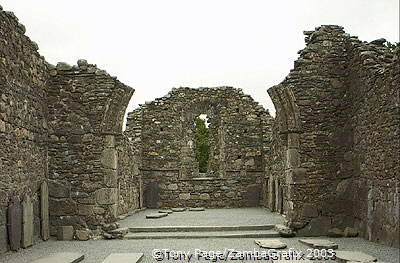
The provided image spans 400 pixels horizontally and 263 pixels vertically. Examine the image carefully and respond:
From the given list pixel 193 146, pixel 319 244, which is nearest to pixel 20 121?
pixel 319 244

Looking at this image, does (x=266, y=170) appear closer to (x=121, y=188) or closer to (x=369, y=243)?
(x=121, y=188)

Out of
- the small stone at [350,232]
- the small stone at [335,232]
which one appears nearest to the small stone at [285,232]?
the small stone at [335,232]

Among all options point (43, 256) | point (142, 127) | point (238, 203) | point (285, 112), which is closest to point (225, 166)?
point (238, 203)

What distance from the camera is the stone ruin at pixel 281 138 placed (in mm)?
8070

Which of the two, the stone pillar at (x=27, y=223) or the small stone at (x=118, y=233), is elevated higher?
the stone pillar at (x=27, y=223)

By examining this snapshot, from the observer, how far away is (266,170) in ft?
53.3

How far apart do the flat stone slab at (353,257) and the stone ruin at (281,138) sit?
1.15 meters

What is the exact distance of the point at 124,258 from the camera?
7.18 metres

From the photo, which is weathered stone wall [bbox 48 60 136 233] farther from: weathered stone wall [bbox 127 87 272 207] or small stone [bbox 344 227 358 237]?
weathered stone wall [bbox 127 87 272 207]

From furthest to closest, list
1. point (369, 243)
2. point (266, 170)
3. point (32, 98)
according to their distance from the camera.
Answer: point (266, 170), point (32, 98), point (369, 243)

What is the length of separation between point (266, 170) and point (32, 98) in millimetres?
9442

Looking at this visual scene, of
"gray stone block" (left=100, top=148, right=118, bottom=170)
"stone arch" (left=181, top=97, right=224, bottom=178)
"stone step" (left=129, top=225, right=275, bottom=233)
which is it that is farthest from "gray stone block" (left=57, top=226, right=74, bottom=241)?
"stone arch" (left=181, top=97, right=224, bottom=178)

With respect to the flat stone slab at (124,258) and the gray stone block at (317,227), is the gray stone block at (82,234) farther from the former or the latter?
the gray stone block at (317,227)

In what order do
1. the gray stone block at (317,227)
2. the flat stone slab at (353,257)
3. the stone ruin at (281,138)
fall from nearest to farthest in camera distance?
the flat stone slab at (353,257), the stone ruin at (281,138), the gray stone block at (317,227)
